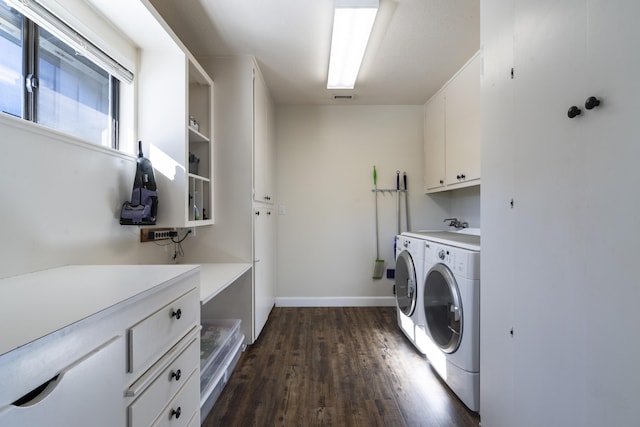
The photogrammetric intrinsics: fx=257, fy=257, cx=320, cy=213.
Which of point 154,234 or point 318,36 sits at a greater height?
point 318,36

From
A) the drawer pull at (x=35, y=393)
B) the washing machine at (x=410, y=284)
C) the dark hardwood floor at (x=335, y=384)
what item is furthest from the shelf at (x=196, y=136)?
the washing machine at (x=410, y=284)

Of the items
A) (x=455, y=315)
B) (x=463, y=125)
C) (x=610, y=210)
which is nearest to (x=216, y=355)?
(x=455, y=315)

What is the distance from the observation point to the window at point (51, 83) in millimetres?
986

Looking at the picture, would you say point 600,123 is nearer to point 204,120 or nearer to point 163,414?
point 163,414

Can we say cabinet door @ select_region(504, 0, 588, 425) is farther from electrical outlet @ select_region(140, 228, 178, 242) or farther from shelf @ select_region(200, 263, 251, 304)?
electrical outlet @ select_region(140, 228, 178, 242)

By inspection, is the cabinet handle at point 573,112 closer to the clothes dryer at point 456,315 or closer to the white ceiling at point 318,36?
the clothes dryer at point 456,315

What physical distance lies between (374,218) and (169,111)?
229 cm

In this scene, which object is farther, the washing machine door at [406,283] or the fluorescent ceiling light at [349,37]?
the washing machine door at [406,283]

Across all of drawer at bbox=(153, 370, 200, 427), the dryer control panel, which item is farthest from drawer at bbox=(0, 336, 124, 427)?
the dryer control panel

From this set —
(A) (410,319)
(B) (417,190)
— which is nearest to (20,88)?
(A) (410,319)

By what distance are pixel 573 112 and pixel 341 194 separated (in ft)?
7.76

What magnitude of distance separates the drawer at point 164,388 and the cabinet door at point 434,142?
8.13ft

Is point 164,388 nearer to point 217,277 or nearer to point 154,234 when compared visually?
point 217,277

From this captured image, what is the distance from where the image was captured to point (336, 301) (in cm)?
305
